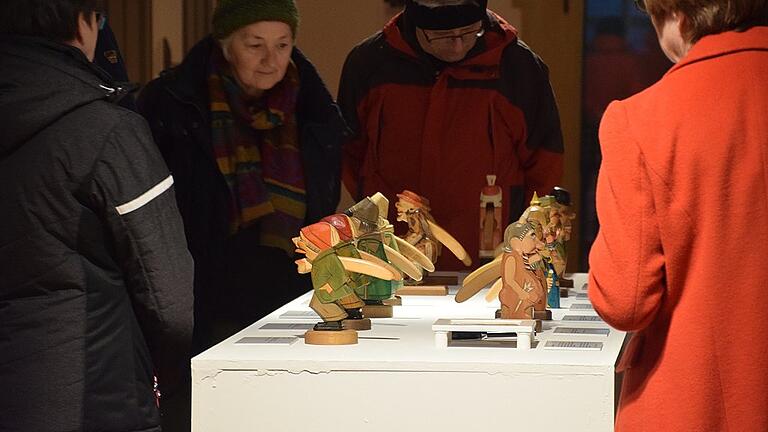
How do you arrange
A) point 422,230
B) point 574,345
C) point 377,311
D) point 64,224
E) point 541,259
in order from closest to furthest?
point 64,224, point 574,345, point 541,259, point 377,311, point 422,230

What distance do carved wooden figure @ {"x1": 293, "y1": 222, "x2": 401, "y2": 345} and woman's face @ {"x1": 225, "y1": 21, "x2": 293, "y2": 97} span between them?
1.30 m

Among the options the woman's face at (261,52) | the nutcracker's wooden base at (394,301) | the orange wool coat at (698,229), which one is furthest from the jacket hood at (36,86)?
the woman's face at (261,52)

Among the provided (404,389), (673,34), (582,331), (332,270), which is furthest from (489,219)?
(673,34)

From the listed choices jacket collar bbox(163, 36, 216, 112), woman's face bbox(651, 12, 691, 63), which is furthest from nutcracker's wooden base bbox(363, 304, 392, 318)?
woman's face bbox(651, 12, 691, 63)

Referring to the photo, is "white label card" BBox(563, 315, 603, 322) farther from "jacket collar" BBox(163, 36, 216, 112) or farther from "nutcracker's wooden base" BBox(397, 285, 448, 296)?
"jacket collar" BBox(163, 36, 216, 112)

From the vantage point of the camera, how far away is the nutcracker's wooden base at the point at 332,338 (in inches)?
106

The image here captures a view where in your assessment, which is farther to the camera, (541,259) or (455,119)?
(455,119)

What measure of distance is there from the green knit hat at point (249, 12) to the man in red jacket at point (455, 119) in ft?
2.11

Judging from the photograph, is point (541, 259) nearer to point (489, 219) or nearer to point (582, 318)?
point (582, 318)

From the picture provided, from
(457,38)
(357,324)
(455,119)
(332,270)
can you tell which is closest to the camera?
(332,270)

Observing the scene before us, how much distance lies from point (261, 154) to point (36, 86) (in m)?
1.81

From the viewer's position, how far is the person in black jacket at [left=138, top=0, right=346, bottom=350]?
4.04 meters

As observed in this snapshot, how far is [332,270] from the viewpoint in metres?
2.82

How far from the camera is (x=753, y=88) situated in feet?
6.54
